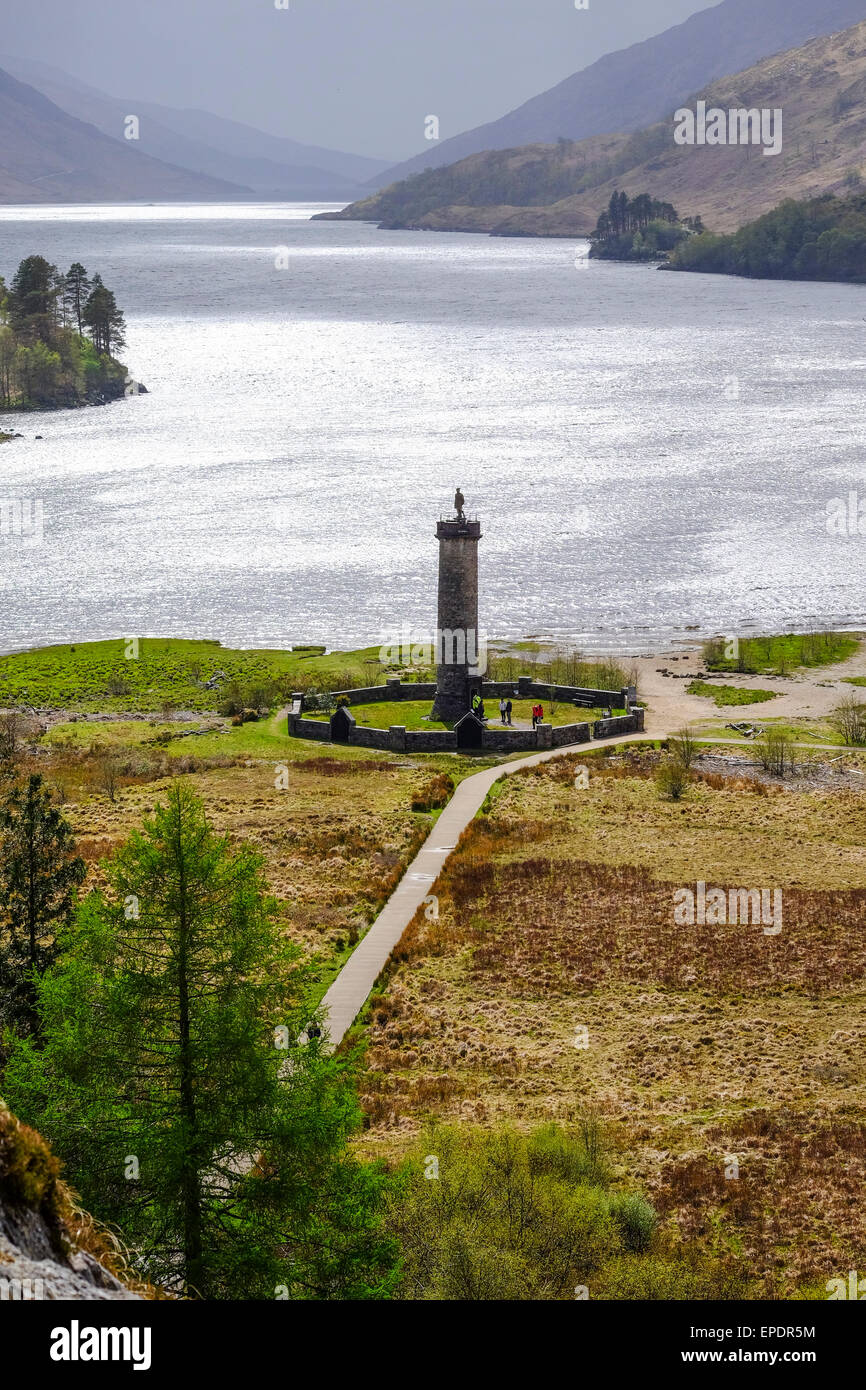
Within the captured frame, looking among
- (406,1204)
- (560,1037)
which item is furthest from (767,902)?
(406,1204)

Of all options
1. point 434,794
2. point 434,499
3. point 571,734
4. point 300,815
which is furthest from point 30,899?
point 434,499

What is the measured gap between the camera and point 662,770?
53.2 metres

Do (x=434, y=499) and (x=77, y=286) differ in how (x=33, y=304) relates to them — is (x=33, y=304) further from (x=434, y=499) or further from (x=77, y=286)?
(x=434, y=499)

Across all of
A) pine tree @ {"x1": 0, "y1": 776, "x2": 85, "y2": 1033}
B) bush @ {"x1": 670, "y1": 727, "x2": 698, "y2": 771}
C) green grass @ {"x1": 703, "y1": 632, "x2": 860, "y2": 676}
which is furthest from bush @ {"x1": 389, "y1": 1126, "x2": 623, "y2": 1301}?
green grass @ {"x1": 703, "y1": 632, "x2": 860, "y2": 676}

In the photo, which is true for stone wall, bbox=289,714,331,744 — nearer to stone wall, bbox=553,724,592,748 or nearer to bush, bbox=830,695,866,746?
stone wall, bbox=553,724,592,748

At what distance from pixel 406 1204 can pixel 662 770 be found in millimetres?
33484

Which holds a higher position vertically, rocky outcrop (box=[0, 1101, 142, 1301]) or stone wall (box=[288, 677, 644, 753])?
rocky outcrop (box=[0, 1101, 142, 1301])

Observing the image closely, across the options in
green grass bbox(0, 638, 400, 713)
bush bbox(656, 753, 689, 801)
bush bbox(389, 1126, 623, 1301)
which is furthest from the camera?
green grass bbox(0, 638, 400, 713)

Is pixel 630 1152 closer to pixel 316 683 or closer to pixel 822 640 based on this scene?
pixel 316 683

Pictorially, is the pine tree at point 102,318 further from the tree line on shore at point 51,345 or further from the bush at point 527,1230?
the bush at point 527,1230

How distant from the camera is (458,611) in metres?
58.0

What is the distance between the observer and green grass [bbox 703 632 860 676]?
244 ft

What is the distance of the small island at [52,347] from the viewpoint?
513 feet

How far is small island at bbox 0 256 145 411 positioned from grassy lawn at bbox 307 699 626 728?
10494 cm
